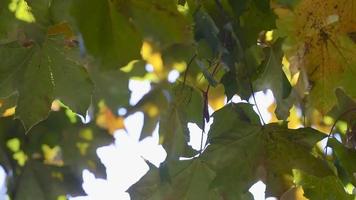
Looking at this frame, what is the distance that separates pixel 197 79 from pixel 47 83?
0.28 meters

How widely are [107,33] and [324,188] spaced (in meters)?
0.32

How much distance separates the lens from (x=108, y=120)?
1576 mm

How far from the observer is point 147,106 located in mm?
1534

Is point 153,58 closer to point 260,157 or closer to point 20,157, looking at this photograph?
point 20,157

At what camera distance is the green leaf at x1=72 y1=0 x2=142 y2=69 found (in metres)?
0.71

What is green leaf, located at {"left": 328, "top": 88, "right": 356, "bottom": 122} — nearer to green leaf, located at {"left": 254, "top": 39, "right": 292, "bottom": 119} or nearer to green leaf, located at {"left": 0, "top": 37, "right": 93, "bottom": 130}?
green leaf, located at {"left": 254, "top": 39, "right": 292, "bottom": 119}

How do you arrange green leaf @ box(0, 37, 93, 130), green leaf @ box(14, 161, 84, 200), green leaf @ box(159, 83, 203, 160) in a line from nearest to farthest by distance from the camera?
1. green leaf @ box(0, 37, 93, 130)
2. green leaf @ box(159, 83, 203, 160)
3. green leaf @ box(14, 161, 84, 200)

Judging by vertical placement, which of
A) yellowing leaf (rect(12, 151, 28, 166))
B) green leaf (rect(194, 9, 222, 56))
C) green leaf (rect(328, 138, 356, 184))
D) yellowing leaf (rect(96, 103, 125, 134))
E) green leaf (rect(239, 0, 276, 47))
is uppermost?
green leaf (rect(194, 9, 222, 56))

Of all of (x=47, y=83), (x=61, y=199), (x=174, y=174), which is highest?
(x=47, y=83)

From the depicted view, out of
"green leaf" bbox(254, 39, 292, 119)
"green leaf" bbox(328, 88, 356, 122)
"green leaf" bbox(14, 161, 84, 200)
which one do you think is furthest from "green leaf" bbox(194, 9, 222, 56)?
"green leaf" bbox(14, 161, 84, 200)

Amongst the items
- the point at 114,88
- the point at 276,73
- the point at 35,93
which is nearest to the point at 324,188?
the point at 276,73

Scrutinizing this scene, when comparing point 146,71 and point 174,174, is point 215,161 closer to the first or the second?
point 174,174

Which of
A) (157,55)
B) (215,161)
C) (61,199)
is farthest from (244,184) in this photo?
(157,55)

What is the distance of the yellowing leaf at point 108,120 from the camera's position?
1554 mm
